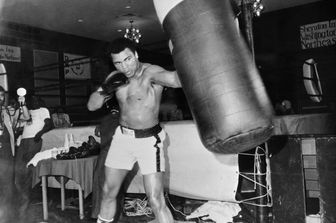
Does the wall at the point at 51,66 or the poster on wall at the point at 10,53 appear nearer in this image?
the poster on wall at the point at 10,53

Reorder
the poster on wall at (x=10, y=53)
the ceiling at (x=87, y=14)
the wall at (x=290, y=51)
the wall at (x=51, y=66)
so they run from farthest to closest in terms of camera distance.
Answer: the wall at (x=51, y=66), the poster on wall at (x=10, y=53), the wall at (x=290, y=51), the ceiling at (x=87, y=14)

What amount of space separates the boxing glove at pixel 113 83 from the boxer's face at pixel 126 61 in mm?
61

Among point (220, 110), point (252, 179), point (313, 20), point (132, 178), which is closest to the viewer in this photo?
point (220, 110)

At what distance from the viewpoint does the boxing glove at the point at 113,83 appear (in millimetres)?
3145

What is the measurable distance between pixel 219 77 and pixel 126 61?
3.69 ft

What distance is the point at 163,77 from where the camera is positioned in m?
3.09

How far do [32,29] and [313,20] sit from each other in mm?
7708

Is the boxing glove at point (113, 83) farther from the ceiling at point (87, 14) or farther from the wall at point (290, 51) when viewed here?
the wall at point (290, 51)

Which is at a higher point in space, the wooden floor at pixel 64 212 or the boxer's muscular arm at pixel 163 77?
the boxer's muscular arm at pixel 163 77

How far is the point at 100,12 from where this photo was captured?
932cm

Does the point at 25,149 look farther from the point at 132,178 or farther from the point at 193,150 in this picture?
the point at 193,150

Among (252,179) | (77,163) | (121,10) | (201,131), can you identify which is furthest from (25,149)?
(121,10)

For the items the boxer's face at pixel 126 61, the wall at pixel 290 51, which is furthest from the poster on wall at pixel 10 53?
the boxer's face at pixel 126 61

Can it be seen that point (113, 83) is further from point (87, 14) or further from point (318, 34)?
point (318, 34)
